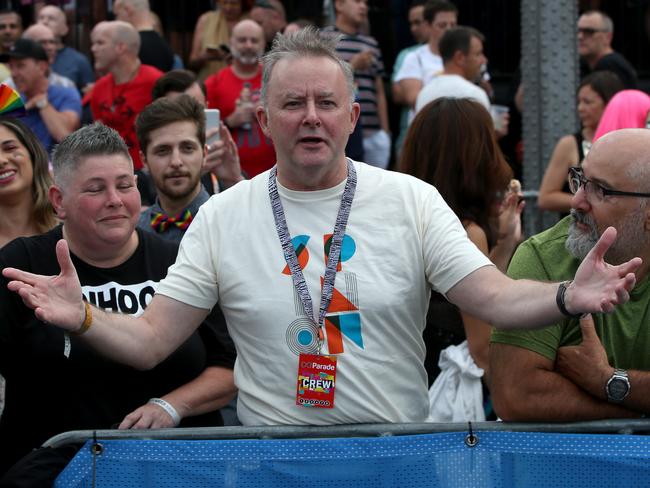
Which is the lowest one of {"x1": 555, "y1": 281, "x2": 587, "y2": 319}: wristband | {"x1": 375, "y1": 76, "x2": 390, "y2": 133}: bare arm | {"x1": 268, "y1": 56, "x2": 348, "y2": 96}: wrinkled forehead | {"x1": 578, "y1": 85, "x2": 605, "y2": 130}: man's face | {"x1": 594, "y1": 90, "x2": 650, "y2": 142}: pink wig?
{"x1": 555, "y1": 281, "x2": 587, "y2": 319}: wristband

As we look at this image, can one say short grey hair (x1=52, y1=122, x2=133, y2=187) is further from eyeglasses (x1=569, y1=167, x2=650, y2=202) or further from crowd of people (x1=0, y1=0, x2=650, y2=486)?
eyeglasses (x1=569, y1=167, x2=650, y2=202)

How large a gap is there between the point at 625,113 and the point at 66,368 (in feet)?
14.5

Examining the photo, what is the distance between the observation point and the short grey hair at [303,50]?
3.53m

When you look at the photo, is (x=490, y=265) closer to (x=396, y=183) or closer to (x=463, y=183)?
(x=396, y=183)

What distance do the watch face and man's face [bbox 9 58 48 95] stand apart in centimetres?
675

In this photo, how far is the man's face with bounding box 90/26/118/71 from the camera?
8.80 m

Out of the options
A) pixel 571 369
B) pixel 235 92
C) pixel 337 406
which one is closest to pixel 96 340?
pixel 337 406

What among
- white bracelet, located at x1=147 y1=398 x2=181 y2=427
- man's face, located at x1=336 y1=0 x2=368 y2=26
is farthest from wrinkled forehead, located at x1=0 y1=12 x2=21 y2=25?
white bracelet, located at x1=147 y1=398 x2=181 y2=427

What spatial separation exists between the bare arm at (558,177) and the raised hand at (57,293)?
4706 mm

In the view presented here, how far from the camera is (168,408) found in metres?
3.93

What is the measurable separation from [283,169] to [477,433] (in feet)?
3.19

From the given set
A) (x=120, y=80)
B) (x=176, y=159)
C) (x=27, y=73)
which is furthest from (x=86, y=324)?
(x=27, y=73)

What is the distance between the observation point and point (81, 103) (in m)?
9.84

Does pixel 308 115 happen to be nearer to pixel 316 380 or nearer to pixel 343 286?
pixel 343 286
